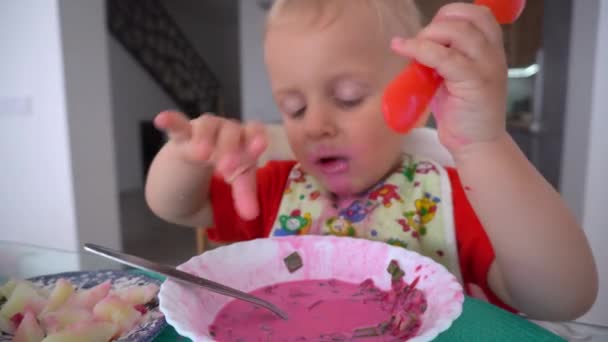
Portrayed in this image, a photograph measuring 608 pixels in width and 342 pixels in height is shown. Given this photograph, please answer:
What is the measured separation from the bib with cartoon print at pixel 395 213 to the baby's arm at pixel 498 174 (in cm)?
18

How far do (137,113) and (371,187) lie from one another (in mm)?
4555

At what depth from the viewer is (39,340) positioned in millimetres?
415

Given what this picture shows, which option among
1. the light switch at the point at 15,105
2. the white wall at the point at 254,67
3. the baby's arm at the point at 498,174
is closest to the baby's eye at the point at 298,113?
the baby's arm at the point at 498,174

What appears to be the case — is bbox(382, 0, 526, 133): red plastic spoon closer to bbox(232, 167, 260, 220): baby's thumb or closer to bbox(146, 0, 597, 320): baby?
bbox(146, 0, 597, 320): baby

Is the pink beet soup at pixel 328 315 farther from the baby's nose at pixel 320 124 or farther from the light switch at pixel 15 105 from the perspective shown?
the light switch at pixel 15 105

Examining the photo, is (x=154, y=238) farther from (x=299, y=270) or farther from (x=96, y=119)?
(x=299, y=270)

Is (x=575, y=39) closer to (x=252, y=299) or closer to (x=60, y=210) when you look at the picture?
(x=252, y=299)

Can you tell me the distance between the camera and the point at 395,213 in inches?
28.6

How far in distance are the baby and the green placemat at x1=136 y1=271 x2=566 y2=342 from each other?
56 mm

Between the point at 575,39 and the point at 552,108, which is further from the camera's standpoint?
the point at 552,108

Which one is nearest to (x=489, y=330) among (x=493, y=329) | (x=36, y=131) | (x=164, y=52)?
(x=493, y=329)

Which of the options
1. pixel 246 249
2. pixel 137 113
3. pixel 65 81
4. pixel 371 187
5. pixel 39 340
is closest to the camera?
pixel 39 340

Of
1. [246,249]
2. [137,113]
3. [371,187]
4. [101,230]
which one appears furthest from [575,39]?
[137,113]

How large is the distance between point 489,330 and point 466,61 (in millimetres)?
267
